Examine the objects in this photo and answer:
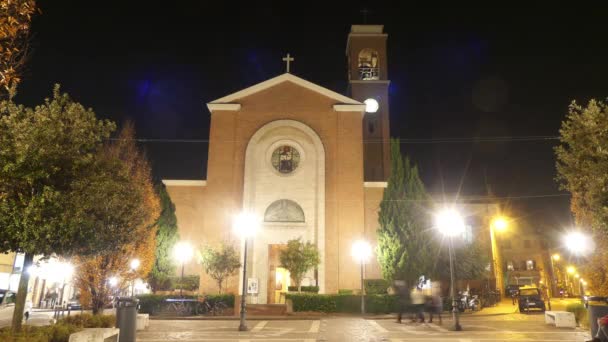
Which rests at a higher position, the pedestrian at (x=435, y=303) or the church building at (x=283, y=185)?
the church building at (x=283, y=185)

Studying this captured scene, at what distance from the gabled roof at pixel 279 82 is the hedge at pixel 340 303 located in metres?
13.7

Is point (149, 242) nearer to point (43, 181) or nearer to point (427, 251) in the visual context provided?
point (43, 181)

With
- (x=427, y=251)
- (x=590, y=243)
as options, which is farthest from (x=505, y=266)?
(x=590, y=243)

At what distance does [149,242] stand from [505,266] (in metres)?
52.6

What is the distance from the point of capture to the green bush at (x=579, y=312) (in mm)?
16337

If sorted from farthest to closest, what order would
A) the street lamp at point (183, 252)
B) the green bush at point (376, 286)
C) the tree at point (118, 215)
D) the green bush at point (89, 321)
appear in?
the street lamp at point (183, 252), the green bush at point (376, 286), the green bush at point (89, 321), the tree at point (118, 215)

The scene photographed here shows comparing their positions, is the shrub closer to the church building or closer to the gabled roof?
the church building

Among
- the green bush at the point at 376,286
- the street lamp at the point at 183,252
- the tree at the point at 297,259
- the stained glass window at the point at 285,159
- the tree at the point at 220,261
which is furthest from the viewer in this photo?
the stained glass window at the point at 285,159

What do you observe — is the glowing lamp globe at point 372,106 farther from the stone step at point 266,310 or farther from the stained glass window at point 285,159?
the stone step at point 266,310

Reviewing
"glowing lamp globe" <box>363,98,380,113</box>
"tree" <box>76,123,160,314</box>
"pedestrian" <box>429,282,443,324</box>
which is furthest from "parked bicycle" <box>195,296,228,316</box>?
"glowing lamp globe" <box>363,98,380,113</box>

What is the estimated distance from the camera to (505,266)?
59.6m

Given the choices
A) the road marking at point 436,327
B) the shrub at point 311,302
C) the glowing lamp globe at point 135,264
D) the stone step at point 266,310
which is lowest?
the road marking at point 436,327

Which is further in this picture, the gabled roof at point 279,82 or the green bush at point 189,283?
the gabled roof at point 279,82

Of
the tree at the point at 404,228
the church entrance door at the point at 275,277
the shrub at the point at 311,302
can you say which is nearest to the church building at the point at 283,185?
the church entrance door at the point at 275,277
